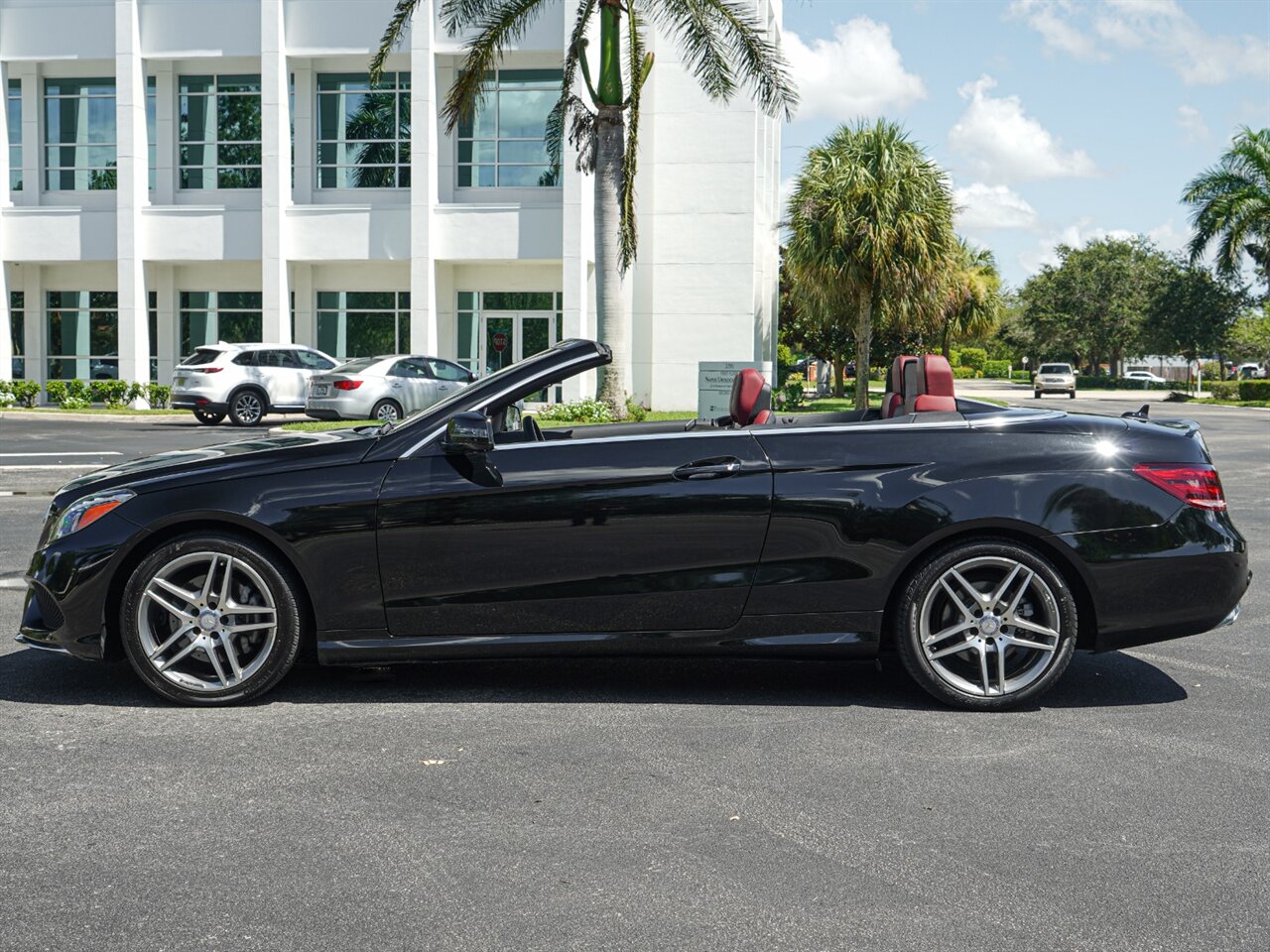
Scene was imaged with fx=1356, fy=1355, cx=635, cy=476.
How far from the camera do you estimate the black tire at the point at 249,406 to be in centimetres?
2734

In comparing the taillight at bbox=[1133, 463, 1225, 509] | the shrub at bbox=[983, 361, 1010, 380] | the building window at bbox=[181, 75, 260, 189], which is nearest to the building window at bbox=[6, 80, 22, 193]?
the building window at bbox=[181, 75, 260, 189]

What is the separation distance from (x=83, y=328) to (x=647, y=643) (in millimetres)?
34450

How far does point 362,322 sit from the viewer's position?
35062 millimetres

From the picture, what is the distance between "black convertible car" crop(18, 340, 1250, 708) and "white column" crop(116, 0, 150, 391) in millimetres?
30029

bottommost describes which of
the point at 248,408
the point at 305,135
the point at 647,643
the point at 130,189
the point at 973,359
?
the point at 647,643

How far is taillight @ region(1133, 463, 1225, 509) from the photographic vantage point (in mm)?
5582

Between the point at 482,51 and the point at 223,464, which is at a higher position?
the point at 482,51

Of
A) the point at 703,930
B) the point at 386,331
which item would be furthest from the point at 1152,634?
the point at 386,331

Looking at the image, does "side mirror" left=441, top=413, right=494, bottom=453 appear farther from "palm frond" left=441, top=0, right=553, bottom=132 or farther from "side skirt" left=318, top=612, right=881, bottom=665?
"palm frond" left=441, top=0, right=553, bottom=132

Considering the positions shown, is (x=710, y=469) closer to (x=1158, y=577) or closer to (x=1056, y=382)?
(x=1158, y=577)

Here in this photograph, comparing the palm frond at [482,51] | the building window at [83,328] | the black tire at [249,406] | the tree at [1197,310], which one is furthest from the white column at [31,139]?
the tree at [1197,310]

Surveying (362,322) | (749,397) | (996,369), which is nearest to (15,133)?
(362,322)

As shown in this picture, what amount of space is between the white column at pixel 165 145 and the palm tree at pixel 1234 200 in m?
36.1

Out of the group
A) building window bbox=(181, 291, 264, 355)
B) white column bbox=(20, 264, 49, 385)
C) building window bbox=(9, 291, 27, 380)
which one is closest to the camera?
building window bbox=(181, 291, 264, 355)
